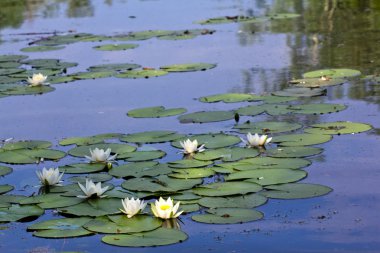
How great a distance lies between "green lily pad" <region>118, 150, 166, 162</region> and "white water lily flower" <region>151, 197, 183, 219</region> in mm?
1064

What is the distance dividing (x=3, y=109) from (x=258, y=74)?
225 centimetres

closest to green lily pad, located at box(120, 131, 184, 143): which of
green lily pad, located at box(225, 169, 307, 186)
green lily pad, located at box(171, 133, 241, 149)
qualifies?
green lily pad, located at box(171, 133, 241, 149)

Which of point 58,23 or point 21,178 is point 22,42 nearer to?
point 58,23

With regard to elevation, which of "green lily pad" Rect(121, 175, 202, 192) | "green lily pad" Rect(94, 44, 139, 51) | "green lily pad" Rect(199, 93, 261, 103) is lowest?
"green lily pad" Rect(121, 175, 202, 192)

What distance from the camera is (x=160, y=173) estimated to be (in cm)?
483

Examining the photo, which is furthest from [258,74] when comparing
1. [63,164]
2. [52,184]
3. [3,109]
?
[52,184]

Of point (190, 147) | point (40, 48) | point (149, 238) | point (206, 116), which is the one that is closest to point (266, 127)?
point (206, 116)

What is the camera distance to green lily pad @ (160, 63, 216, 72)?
26.6ft

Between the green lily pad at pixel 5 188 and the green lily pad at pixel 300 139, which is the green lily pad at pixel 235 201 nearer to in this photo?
the green lily pad at pixel 300 139

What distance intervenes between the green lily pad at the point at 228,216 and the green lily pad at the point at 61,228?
535 millimetres

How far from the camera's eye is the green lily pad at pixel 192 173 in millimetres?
4742

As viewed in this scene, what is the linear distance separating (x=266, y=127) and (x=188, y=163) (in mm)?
893

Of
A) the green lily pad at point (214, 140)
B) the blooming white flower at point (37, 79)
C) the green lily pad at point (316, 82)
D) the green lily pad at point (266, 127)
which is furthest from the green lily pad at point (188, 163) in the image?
the blooming white flower at point (37, 79)

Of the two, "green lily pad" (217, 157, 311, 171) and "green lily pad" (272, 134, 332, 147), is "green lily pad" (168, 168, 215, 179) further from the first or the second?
"green lily pad" (272, 134, 332, 147)
